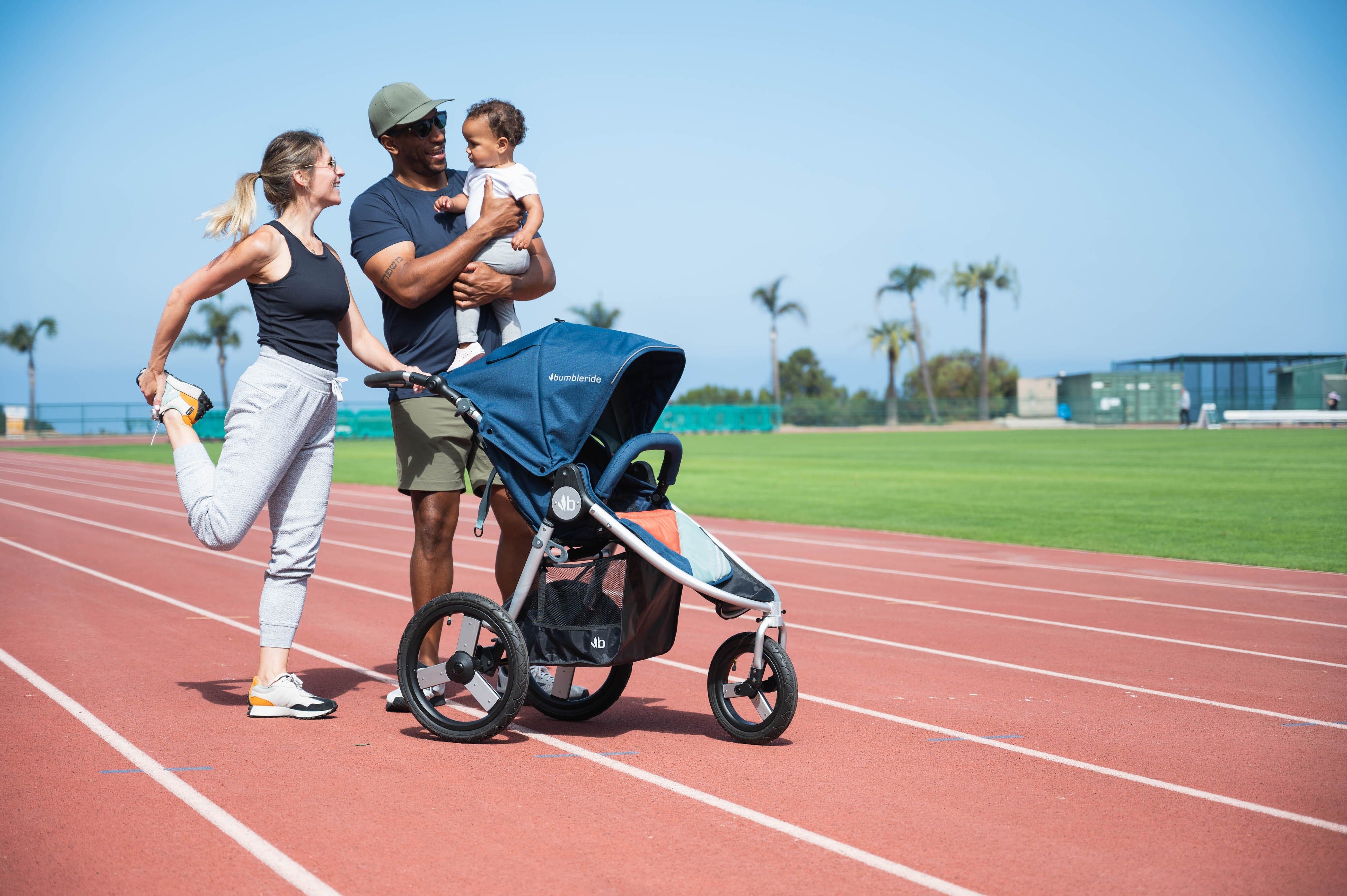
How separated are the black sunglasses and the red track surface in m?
2.33

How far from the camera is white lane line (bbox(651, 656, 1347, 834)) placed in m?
3.59

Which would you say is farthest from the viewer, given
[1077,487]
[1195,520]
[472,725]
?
[1077,487]

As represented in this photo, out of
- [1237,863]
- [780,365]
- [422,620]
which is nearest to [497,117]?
[422,620]

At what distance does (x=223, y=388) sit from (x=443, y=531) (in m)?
74.3

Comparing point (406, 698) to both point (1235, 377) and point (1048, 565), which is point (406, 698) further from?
point (1235, 377)

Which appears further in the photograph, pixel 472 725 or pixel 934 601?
pixel 934 601

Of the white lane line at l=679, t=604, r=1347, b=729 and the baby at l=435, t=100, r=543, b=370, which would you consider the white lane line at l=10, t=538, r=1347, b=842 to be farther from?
the baby at l=435, t=100, r=543, b=370

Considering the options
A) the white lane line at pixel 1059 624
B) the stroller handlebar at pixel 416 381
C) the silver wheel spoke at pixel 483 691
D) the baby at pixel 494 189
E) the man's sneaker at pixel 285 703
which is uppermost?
the baby at pixel 494 189

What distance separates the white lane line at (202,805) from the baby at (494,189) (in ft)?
5.95

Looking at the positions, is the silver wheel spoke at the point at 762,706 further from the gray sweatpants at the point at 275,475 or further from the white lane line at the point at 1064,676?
the gray sweatpants at the point at 275,475

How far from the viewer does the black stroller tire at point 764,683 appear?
4.24m

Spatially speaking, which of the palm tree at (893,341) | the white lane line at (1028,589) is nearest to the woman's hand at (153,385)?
the white lane line at (1028,589)

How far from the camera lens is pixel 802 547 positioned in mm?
11805

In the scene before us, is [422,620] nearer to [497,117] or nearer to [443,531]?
[443,531]
